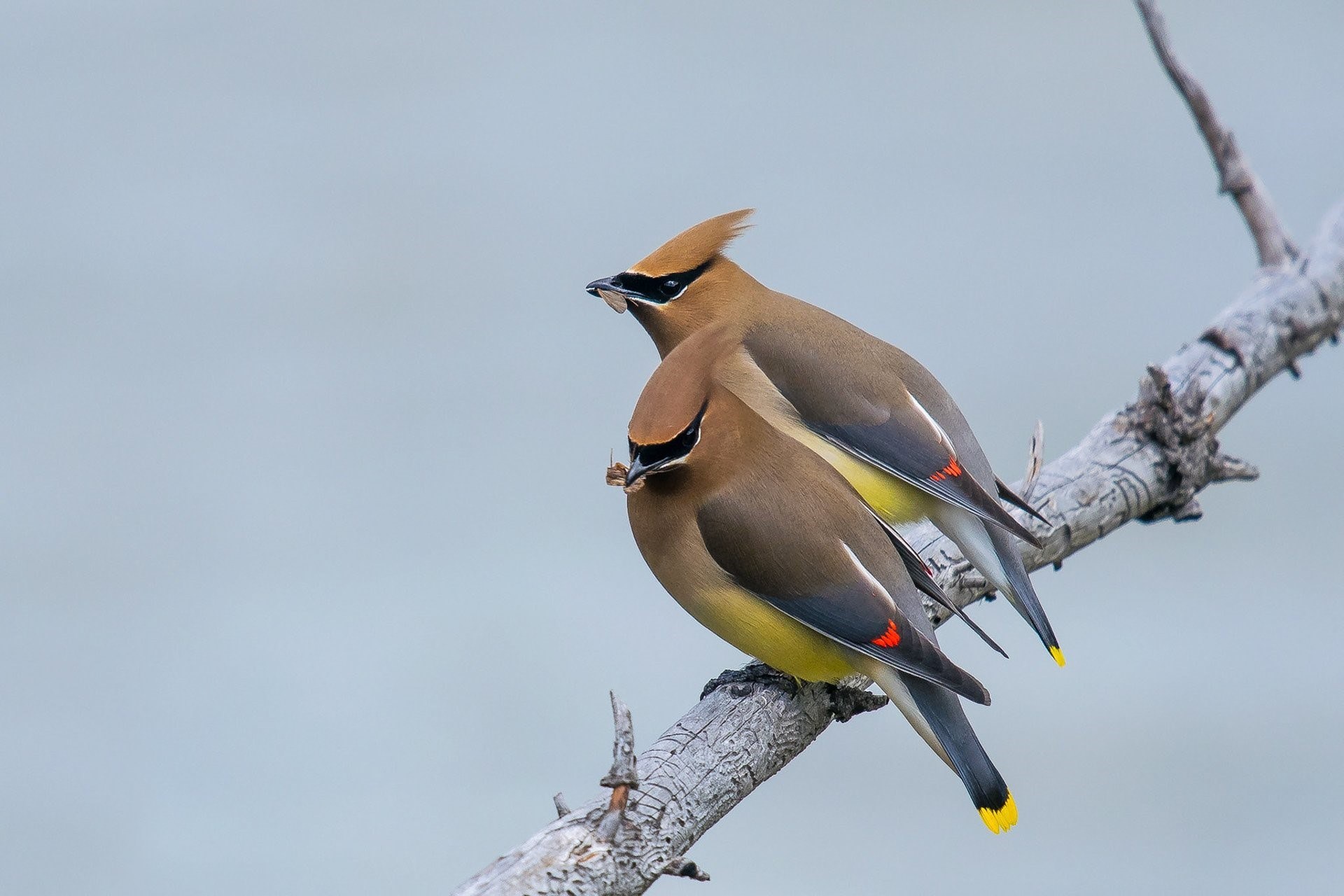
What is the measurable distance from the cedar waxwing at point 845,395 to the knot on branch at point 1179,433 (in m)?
0.45

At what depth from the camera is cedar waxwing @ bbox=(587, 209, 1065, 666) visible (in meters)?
3.27

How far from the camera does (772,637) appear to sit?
2850 mm

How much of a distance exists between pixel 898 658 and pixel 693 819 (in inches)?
20.1

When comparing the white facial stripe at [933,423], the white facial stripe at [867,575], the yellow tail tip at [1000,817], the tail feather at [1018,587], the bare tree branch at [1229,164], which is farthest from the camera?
the bare tree branch at [1229,164]

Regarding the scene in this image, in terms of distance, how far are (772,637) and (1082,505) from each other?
103cm

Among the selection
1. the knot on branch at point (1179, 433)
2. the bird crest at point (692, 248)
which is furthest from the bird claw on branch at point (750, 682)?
the knot on branch at point (1179, 433)

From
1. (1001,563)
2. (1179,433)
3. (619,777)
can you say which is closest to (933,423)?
(1001,563)

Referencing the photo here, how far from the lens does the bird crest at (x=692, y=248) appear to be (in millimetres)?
3543

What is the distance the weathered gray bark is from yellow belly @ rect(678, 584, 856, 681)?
65mm

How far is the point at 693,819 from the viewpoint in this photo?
2.44 meters

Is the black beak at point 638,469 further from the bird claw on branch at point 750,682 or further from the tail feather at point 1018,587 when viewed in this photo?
the tail feather at point 1018,587

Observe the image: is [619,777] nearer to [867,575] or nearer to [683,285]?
[867,575]

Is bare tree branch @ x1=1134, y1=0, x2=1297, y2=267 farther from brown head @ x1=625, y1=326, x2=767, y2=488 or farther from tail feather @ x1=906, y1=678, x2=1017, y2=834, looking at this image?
tail feather @ x1=906, y1=678, x2=1017, y2=834

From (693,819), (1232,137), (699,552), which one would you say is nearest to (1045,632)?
(699,552)
